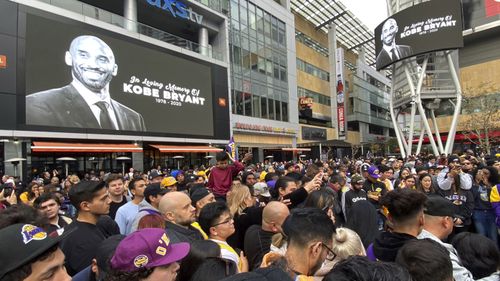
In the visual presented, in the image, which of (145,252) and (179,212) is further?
(179,212)

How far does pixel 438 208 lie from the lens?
2.90m

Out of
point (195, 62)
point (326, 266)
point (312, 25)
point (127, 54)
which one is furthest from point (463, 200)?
point (312, 25)

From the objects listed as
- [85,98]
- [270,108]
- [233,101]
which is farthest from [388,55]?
[85,98]

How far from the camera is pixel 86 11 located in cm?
2045

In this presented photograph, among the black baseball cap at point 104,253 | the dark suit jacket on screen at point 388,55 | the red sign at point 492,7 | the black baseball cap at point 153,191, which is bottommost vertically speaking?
the black baseball cap at point 104,253

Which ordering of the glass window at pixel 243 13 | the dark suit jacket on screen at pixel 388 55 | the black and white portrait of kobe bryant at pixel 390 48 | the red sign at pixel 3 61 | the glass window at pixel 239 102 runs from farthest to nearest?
the glass window at pixel 243 13, the black and white portrait of kobe bryant at pixel 390 48, the dark suit jacket on screen at pixel 388 55, the glass window at pixel 239 102, the red sign at pixel 3 61

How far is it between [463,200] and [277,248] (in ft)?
16.6

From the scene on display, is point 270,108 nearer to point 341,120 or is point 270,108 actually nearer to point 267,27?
point 267,27

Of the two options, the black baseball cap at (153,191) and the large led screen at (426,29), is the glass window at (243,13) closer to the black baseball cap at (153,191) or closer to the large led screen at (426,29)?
the large led screen at (426,29)

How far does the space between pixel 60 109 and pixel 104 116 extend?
99.0 inches

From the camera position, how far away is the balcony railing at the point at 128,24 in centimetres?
1991

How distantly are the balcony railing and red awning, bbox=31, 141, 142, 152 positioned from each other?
25.5 ft

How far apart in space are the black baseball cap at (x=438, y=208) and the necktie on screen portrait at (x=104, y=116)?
66.5 feet

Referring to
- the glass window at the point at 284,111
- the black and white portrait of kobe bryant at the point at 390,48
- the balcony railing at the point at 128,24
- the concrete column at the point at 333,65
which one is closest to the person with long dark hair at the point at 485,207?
the balcony railing at the point at 128,24
